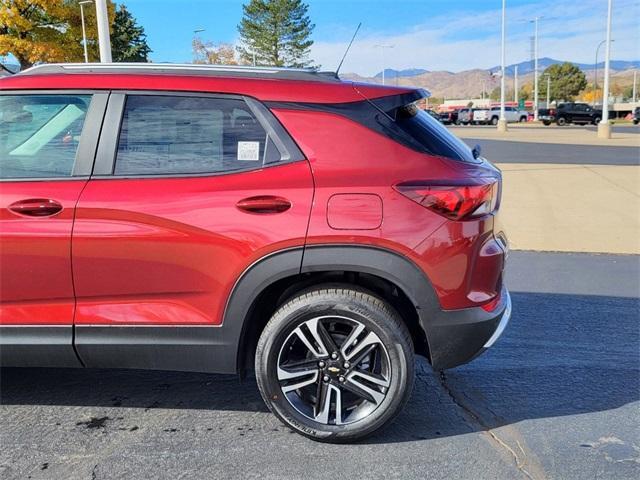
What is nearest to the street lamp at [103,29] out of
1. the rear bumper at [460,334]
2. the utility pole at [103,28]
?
the utility pole at [103,28]

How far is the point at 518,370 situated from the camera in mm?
4020

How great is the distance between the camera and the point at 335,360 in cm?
306

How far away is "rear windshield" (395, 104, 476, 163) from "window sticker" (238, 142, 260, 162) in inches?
27.5

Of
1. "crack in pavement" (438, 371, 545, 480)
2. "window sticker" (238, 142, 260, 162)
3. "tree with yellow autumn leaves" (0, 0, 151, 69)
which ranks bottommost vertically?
"crack in pavement" (438, 371, 545, 480)

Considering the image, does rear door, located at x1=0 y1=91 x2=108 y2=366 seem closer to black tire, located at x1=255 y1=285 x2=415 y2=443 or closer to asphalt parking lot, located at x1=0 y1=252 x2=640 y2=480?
asphalt parking lot, located at x1=0 y1=252 x2=640 y2=480

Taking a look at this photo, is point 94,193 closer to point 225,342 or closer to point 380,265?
point 225,342

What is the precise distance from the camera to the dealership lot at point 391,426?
2900mm

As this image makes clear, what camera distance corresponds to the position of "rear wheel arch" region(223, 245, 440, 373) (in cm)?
289

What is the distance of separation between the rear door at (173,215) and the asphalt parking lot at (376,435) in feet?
1.51

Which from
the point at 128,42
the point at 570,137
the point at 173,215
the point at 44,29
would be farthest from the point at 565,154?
the point at 128,42

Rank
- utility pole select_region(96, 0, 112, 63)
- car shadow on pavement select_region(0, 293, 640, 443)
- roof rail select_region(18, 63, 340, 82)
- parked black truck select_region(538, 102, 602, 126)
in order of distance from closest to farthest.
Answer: roof rail select_region(18, 63, 340, 82), car shadow on pavement select_region(0, 293, 640, 443), utility pole select_region(96, 0, 112, 63), parked black truck select_region(538, 102, 602, 126)

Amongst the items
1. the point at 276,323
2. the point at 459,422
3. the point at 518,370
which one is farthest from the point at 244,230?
the point at 518,370

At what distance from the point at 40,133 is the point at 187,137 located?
78 centimetres

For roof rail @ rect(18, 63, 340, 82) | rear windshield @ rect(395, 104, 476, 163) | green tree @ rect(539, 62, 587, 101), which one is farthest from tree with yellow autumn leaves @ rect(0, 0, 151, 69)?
green tree @ rect(539, 62, 587, 101)
